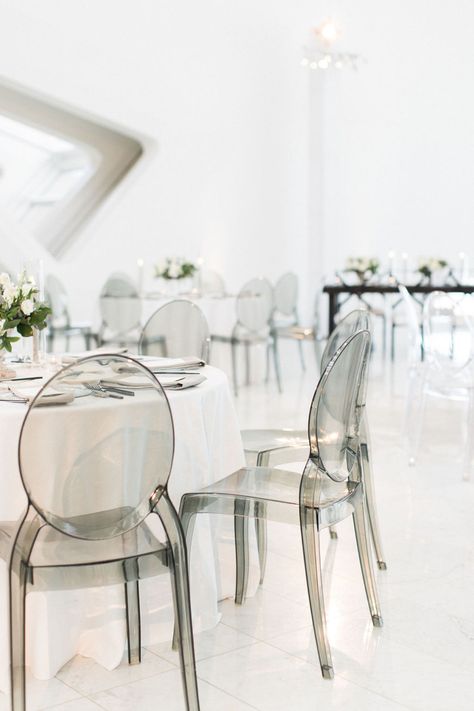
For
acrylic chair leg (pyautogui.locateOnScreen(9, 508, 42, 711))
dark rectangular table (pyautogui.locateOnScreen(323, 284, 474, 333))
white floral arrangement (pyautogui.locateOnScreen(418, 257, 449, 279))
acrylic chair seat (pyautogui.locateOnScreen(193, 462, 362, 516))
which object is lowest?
acrylic chair leg (pyautogui.locateOnScreen(9, 508, 42, 711))

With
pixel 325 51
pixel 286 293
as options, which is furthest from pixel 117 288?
pixel 325 51

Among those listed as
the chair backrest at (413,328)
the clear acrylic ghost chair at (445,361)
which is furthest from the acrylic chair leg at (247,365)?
the clear acrylic ghost chair at (445,361)

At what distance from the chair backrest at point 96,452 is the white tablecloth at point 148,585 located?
10.1 inches

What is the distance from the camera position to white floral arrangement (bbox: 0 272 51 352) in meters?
2.43

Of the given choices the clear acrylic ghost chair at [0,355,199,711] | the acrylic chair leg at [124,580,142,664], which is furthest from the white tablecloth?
the clear acrylic ghost chair at [0,355,199,711]

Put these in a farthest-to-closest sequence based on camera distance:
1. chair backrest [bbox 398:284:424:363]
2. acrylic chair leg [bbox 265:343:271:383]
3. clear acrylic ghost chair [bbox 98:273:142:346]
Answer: acrylic chair leg [bbox 265:343:271:383]
clear acrylic ghost chair [bbox 98:273:142:346]
chair backrest [bbox 398:284:424:363]

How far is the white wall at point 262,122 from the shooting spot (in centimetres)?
715

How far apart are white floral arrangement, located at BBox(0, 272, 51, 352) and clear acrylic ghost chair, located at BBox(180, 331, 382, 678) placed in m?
0.66

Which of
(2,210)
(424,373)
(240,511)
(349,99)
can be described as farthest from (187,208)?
(240,511)

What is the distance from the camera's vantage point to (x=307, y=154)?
31.5 ft

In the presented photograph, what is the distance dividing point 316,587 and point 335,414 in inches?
17.3

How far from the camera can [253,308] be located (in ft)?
21.1

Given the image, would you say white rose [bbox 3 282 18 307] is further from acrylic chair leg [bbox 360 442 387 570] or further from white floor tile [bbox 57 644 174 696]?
acrylic chair leg [bbox 360 442 387 570]

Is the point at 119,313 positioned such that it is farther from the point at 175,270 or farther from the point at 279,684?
the point at 279,684
